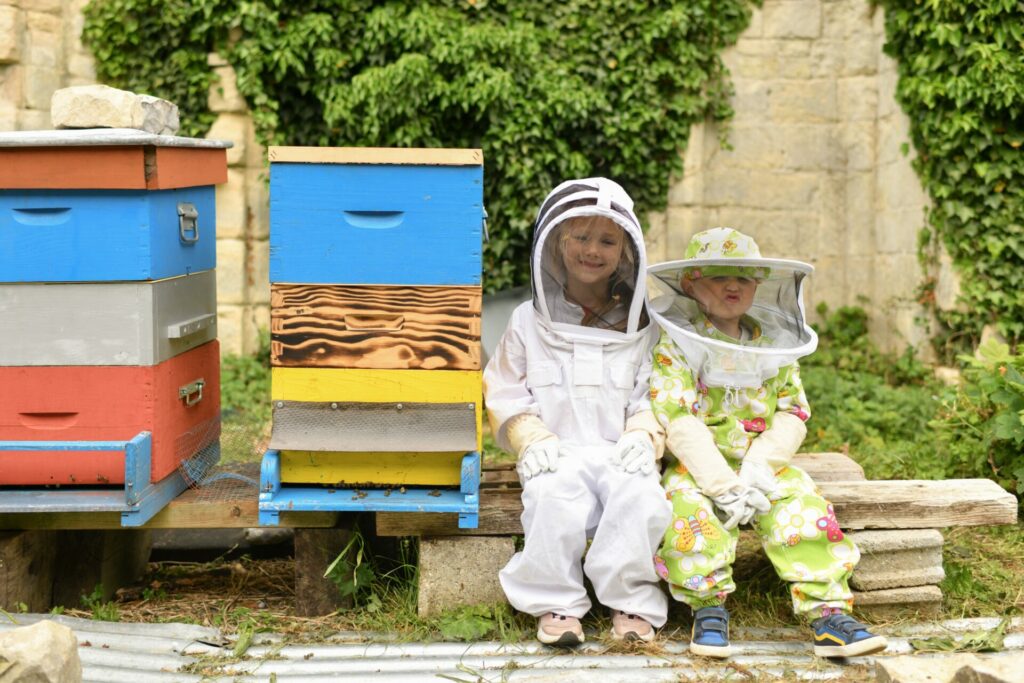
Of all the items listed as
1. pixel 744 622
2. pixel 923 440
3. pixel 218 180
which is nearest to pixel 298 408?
pixel 218 180

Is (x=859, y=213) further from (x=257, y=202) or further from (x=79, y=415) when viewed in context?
(x=79, y=415)

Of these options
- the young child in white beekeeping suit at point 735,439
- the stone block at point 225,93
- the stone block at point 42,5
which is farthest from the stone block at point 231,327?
the young child in white beekeeping suit at point 735,439

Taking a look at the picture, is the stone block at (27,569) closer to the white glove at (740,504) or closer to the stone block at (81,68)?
the white glove at (740,504)

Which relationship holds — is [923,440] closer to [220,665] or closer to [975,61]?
[975,61]

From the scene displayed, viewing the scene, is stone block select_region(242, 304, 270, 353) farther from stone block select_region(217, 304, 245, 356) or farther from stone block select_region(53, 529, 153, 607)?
stone block select_region(53, 529, 153, 607)

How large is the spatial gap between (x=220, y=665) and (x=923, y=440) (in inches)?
151

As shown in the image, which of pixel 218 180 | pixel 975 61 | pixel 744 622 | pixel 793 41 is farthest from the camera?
pixel 793 41

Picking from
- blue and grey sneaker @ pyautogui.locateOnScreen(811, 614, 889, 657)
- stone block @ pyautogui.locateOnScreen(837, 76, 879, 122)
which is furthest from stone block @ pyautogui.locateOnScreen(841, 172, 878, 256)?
blue and grey sneaker @ pyautogui.locateOnScreen(811, 614, 889, 657)

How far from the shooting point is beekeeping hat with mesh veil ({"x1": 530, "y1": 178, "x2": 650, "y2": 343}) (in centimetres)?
350

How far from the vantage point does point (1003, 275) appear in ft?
20.8

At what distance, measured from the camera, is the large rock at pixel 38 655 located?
253cm

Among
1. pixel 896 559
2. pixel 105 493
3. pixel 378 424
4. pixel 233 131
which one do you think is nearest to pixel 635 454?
pixel 378 424

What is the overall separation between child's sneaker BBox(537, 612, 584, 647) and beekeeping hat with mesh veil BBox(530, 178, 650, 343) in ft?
2.96

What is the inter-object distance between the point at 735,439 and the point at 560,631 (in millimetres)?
843
